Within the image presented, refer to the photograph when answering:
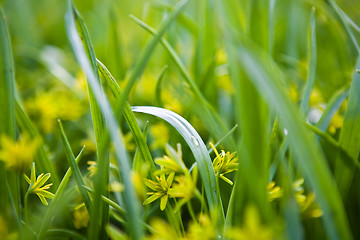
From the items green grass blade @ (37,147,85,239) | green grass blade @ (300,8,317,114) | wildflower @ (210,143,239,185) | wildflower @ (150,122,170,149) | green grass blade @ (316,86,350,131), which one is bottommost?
green grass blade @ (37,147,85,239)

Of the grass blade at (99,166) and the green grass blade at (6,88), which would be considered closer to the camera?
the grass blade at (99,166)

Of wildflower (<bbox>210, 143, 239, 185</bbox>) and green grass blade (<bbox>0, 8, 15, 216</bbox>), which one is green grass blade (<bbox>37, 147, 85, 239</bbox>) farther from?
wildflower (<bbox>210, 143, 239, 185</bbox>)

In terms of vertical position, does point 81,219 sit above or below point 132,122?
below

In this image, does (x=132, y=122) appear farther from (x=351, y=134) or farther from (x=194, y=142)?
(x=351, y=134)

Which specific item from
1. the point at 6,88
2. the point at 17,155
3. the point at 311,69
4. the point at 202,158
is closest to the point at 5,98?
the point at 6,88

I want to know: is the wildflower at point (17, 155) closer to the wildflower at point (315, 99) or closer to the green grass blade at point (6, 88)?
the green grass blade at point (6, 88)

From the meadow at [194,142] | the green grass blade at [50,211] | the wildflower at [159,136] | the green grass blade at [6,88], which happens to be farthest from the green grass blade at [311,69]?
the green grass blade at [6,88]

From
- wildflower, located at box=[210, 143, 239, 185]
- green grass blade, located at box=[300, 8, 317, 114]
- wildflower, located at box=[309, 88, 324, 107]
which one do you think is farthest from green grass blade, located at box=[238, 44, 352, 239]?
wildflower, located at box=[309, 88, 324, 107]
